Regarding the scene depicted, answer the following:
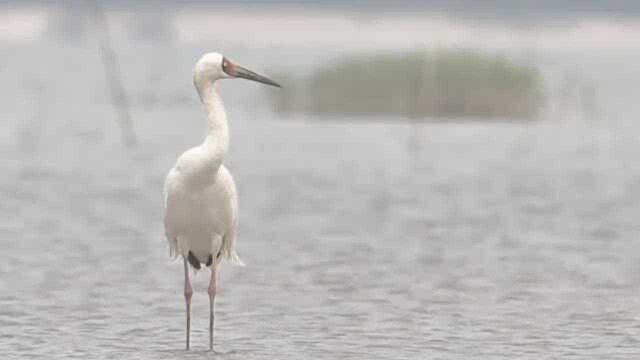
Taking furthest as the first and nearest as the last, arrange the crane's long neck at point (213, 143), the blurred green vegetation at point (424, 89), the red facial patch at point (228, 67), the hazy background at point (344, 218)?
1. the blurred green vegetation at point (424, 89)
2. the hazy background at point (344, 218)
3. the red facial patch at point (228, 67)
4. the crane's long neck at point (213, 143)

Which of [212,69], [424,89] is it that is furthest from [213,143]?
[424,89]

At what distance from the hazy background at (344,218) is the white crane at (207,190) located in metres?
0.65

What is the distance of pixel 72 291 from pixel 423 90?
777 inches

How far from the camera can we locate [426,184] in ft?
89.5

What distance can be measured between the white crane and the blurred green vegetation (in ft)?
63.2

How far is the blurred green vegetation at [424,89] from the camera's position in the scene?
3569 centimetres

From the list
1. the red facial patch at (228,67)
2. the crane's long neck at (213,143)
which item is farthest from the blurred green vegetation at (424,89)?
the crane's long neck at (213,143)

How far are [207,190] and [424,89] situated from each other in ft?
74.8

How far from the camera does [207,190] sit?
13.9 metres

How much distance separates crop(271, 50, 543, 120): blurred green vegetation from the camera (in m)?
35.7

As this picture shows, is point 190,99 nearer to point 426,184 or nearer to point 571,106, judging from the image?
point 571,106

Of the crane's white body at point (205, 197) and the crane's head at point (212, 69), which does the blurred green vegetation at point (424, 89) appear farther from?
the crane's head at point (212, 69)

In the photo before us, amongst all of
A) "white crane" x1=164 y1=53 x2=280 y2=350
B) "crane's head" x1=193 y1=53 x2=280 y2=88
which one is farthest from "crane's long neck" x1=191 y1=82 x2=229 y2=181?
"crane's head" x1=193 y1=53 x2=280 y2=88

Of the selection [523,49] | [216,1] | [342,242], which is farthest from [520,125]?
[216,1]
